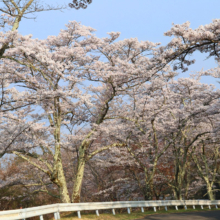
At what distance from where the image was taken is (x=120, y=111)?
23.2 m

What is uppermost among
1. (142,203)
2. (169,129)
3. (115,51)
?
(115,51)

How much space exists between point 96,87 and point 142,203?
933 centimetres

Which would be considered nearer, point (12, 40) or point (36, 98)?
point (12, 40)

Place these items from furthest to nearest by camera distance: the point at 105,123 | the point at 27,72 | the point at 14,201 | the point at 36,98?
1. the point at 14,201
2. the point at 105,123
3. the point at 27,72
4. the point at 36,98

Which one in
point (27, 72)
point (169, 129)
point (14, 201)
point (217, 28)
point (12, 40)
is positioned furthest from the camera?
point (14, 201)

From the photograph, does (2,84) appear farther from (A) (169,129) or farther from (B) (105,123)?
(A) (169,129)

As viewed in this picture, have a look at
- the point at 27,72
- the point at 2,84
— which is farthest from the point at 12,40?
the point at 27,72

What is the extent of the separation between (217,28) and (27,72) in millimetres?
11316

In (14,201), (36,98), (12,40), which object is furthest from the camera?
(14,201)

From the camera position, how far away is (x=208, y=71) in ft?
82.5

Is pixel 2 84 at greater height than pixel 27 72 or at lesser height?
lesser

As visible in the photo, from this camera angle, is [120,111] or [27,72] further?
[120,111]

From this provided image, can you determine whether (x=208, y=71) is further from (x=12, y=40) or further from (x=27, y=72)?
(x=12, y=40)

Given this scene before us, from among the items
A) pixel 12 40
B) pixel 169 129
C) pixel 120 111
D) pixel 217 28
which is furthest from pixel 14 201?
pixel 217 28
